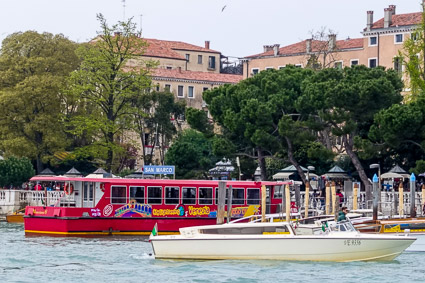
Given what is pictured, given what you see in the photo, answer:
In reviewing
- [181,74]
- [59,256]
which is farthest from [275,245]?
[181,74]

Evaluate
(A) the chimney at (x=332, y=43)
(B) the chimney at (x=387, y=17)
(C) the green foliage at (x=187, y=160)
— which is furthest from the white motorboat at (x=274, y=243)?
(A) the chimney at (x=332, y=43)

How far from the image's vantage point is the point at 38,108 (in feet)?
222

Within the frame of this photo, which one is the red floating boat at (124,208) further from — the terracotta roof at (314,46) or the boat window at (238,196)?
the terracotta roof at (314,46)

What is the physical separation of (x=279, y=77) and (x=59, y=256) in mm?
25166

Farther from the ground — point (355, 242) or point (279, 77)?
point (279, 77)

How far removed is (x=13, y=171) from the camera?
61000mm

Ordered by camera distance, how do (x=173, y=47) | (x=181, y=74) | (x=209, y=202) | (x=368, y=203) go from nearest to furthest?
(x=209, y=202), (x=368, y=203), (x=181, y=74), (x=173, y=47)

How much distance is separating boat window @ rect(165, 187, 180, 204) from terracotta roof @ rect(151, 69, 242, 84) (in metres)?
44.7

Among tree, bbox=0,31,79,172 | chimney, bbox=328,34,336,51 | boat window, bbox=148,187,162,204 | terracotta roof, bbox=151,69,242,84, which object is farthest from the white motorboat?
terracotta roof, bbox=151,69,242,84

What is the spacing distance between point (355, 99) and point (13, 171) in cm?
1902

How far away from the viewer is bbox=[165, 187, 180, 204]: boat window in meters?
44.8

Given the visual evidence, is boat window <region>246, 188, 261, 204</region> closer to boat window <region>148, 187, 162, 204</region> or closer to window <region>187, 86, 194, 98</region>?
boat window <region>148, 187, 162, 204</region>

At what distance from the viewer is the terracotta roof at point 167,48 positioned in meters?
93.7

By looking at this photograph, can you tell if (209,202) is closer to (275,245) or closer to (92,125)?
(275,245)
